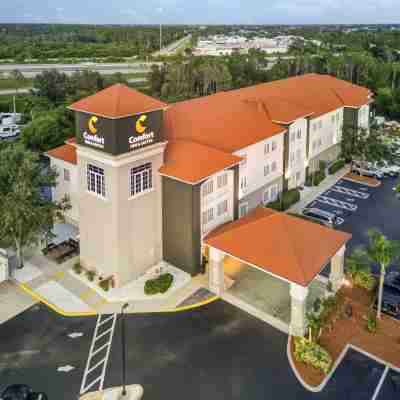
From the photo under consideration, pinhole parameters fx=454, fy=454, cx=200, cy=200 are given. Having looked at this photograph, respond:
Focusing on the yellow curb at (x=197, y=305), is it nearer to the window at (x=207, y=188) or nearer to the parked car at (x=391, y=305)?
the window at (x=207, y=188)

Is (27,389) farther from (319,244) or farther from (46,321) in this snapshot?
(319,244)

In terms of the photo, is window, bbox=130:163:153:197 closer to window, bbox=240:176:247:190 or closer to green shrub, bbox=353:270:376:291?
window, bbox=240:176:247:190

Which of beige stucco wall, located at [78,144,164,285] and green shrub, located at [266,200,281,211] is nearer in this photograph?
beige stucco wall, located at [78,144,164,285]

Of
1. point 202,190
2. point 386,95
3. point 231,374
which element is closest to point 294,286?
point 231,374

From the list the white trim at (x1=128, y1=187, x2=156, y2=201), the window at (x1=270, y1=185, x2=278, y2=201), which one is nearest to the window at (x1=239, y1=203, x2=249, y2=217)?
the window at (x1=270, y1=185, x2=278, y2=201)

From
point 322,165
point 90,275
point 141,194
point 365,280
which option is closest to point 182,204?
point 141,194

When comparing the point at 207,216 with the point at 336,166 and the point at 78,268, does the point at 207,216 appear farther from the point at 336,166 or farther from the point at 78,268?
the point at 336,166
